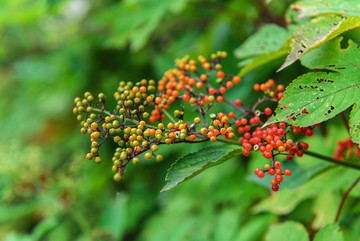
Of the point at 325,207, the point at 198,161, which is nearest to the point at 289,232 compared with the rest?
the point at 325,207

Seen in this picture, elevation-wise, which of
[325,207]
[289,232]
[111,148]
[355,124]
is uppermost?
[355,124]

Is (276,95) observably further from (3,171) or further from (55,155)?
(55,155)

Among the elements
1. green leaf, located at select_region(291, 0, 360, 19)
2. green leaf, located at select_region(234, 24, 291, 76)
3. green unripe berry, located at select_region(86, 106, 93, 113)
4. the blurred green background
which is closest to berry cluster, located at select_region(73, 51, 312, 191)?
green unripe berry, located at select_region(86, 106, 93, 113)

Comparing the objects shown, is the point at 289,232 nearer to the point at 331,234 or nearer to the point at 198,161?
the point at 331,234

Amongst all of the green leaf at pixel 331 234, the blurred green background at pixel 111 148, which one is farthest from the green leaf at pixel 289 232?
the green leaf at pixel 331 234

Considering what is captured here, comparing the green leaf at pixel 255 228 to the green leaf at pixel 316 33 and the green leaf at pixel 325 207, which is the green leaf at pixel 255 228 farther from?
the green leaf at pixel 316 33

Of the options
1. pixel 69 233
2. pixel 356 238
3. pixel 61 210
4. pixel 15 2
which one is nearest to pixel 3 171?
pixel 61 210
